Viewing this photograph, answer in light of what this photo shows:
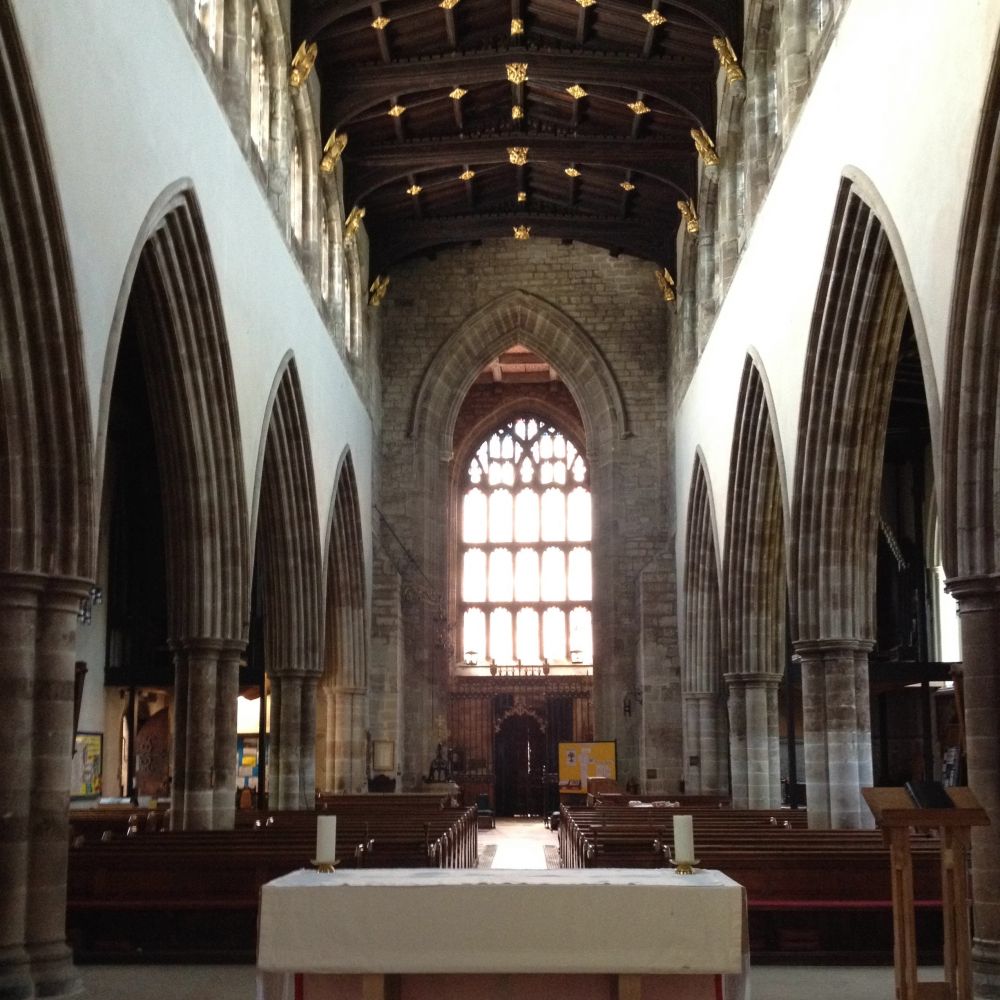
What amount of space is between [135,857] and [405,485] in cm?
1575

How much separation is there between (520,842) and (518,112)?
11.0m

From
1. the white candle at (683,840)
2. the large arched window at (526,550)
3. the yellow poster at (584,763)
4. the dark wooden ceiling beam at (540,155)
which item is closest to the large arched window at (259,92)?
the dark wooden ceiling beam at (540,155)

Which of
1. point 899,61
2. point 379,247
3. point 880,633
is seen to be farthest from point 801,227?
point 379,247

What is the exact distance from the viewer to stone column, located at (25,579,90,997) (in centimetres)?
833

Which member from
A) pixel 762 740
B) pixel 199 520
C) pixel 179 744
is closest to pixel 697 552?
pixel 762 740

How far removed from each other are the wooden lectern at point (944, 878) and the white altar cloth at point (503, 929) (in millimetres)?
1535

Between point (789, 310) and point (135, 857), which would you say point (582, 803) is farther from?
point (135, 857)

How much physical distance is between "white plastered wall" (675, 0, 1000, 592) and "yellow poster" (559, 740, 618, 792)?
9067mm

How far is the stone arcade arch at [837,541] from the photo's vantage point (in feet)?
42.8

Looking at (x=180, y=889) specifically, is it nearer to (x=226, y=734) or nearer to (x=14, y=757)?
(x=14, y=757)

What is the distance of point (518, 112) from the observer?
19.8m

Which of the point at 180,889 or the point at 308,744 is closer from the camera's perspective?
the point at 180,889

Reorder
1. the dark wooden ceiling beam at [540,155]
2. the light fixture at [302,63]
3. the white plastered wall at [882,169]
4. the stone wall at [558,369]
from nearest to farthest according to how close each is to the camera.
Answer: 1. the white plastered wall at [882,169]
2. the light fixture at [302,63]
3. the dark wooden ceiling beam at [540,155]
4. the stone wall at [558,369]

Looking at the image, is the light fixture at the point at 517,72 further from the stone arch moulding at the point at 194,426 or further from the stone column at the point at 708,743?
the stone column at the point at 708,743
